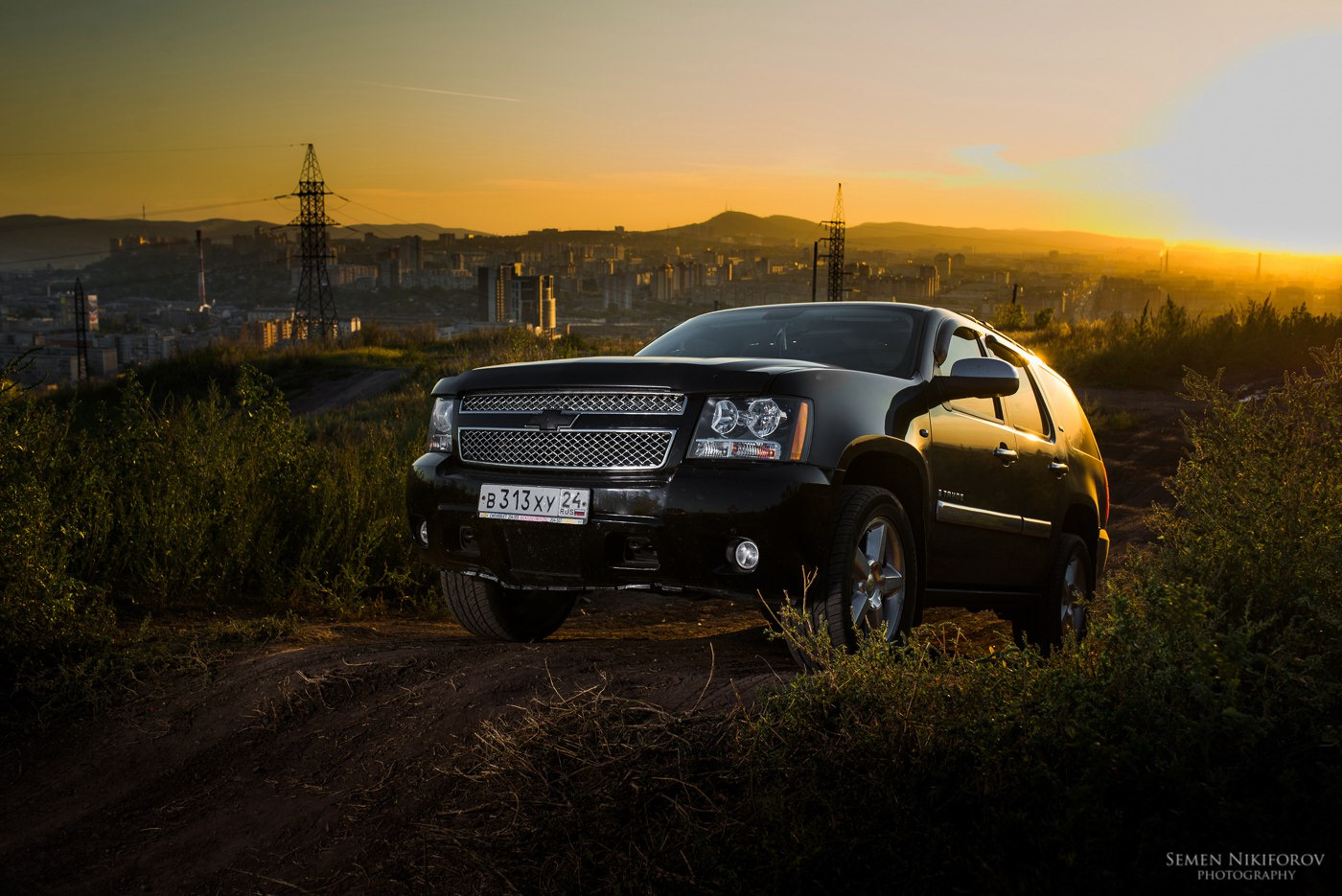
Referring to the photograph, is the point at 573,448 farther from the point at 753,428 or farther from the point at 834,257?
the point at 834,257

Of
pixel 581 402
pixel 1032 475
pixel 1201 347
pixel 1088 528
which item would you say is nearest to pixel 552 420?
pixel 581 402

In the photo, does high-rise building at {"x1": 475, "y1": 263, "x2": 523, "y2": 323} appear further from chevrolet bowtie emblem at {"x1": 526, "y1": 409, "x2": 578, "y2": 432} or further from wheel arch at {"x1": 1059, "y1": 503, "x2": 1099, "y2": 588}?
chevrolet bowtie emblem at {"x1": 526, "y1": 409, "x2": 578, "y2": 432}

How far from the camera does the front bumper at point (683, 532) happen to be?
4422 millimetres

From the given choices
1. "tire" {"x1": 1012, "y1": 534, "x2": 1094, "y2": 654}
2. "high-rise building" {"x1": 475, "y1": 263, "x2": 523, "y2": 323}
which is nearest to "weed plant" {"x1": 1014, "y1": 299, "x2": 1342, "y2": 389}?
"tire" {"x1": 1012, "y1": 534, "x2": 1094, "y2": 654}

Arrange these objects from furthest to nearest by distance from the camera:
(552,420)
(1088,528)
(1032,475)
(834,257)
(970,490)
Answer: (834,257)
(1088,528)
(1032,475)
(970,490)
(552,420)

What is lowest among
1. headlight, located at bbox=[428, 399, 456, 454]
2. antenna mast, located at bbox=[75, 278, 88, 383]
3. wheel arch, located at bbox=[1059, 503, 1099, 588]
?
antenna mast, located at bbox=[75, 278, 88, 383]

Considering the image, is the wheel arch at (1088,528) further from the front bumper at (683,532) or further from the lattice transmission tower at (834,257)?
the lattice transmission tower at (834,257)

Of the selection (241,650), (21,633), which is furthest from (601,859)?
(21,633)

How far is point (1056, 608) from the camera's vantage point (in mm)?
6801

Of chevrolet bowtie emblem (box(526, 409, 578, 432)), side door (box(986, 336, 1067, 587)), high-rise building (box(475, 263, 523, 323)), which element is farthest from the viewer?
high-rise building (box(475, 263, 523, 323))

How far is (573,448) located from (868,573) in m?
1.31

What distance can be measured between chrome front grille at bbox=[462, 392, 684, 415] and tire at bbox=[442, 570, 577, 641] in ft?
2.99

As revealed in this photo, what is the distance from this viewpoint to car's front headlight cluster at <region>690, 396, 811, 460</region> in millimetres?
4508

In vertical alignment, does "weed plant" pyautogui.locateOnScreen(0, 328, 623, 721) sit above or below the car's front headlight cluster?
below
